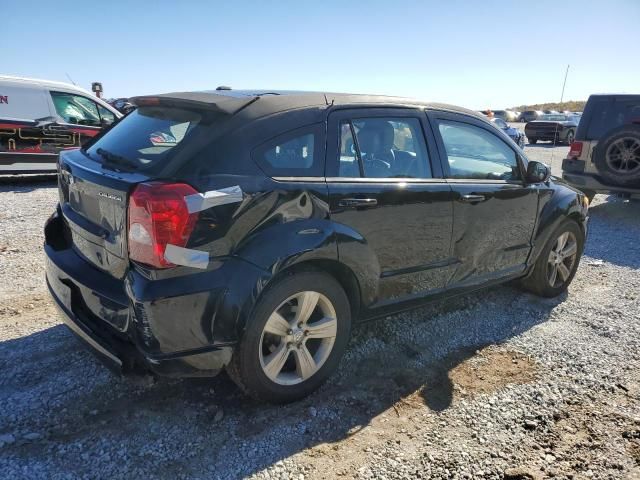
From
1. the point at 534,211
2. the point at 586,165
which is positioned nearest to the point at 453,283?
the point at 534,211

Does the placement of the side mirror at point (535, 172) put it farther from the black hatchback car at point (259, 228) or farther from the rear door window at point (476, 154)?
the black hatchback car at point (259, 228)

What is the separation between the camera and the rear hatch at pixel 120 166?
2463 millimetres

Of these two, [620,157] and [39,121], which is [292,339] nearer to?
[620,157]

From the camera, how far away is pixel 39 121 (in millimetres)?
8773

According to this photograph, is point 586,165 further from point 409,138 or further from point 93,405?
point 93,405

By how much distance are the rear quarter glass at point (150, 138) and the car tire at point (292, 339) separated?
0.86 meters

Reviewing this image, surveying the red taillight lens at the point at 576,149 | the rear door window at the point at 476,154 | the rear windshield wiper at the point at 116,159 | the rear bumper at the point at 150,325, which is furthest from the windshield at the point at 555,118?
the rear bumper at the point at 150,325

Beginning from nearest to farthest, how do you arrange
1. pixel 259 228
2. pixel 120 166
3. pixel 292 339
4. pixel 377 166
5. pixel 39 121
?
pixel 259 228 → pixel 120 166 → pixel 292 339 → pixel 377 166 → pixel 39 121

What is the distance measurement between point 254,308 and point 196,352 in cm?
36

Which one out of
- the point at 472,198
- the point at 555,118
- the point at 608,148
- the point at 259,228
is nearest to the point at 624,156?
the point at 608,148

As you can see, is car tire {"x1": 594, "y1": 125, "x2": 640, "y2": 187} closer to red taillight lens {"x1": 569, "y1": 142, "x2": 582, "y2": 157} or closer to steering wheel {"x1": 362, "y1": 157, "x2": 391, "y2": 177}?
red taillight lens {"x1": 569, "y1": 142, "x2": 582, "y2": 157}

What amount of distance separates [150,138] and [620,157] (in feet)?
22.7

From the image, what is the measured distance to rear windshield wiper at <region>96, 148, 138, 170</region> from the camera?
8.62 feet

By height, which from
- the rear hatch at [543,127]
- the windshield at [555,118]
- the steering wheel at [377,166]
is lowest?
the steering wheel at [377,166]
